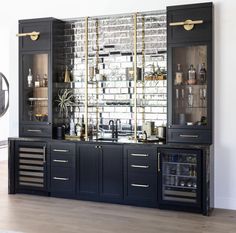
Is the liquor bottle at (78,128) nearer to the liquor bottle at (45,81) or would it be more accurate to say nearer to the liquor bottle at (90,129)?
the liquor bottle at (90,129)

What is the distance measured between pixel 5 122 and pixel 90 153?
4.13 m

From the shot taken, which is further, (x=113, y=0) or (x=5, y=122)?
(x=5, y=122)

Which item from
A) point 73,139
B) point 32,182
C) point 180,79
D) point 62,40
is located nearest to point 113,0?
point 62,40

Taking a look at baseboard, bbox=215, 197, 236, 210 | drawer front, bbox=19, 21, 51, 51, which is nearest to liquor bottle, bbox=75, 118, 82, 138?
drawer front, bbox=19, 21, 51, 51

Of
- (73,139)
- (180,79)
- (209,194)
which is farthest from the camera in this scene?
(73,139)

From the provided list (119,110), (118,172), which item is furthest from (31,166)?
(119,110)

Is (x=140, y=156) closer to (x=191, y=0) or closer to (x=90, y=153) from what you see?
(x=90, y=153)

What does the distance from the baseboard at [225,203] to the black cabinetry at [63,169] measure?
1.89 metres

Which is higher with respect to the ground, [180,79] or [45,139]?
[180,79]

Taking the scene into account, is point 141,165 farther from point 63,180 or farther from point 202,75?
point 202,75

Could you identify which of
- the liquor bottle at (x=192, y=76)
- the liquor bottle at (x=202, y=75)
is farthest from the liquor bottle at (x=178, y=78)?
the liquor bottle at (x=202, y=75)

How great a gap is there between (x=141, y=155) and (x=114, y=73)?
1.35 meters

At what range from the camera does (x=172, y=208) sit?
5062mm

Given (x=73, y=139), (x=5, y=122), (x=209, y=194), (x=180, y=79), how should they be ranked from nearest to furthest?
(x=209, y=194) < (x=180, y=79) < (x=73, y=139) < (x=5, y=122)
